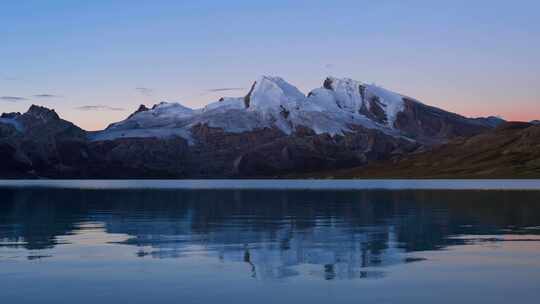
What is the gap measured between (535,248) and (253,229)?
24057mm

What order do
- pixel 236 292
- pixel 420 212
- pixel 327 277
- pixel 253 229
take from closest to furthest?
pixel 236 292
pixel 327 277
pixel 253 229
pixel 420 212

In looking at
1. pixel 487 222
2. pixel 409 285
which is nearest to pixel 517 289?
pixel 409 285

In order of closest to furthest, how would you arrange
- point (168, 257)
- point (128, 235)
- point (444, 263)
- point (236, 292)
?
point (236, 292)
point (444, 263)
point (168, 257)
point (128, 235)

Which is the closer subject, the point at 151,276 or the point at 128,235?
the point at 151,276

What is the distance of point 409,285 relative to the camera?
31688 millimetres

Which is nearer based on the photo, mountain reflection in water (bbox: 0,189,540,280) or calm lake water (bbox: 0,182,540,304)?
calm lake water (bbox: 0,182,540,304)

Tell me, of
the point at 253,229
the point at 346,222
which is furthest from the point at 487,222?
the point at 253,229

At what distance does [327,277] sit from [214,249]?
45.1 ft

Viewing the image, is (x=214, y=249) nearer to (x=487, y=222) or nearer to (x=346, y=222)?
(x=346, y=222)

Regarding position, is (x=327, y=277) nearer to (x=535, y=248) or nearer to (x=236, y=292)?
(x=236, y=292)

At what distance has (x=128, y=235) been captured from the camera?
188 feet

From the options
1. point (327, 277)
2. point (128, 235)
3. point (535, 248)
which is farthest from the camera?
point (128, 235)

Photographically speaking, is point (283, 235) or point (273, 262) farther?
point (283, 235)

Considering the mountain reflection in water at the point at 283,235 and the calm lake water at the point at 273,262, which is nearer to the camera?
the calm lake water at the point at 273,262
